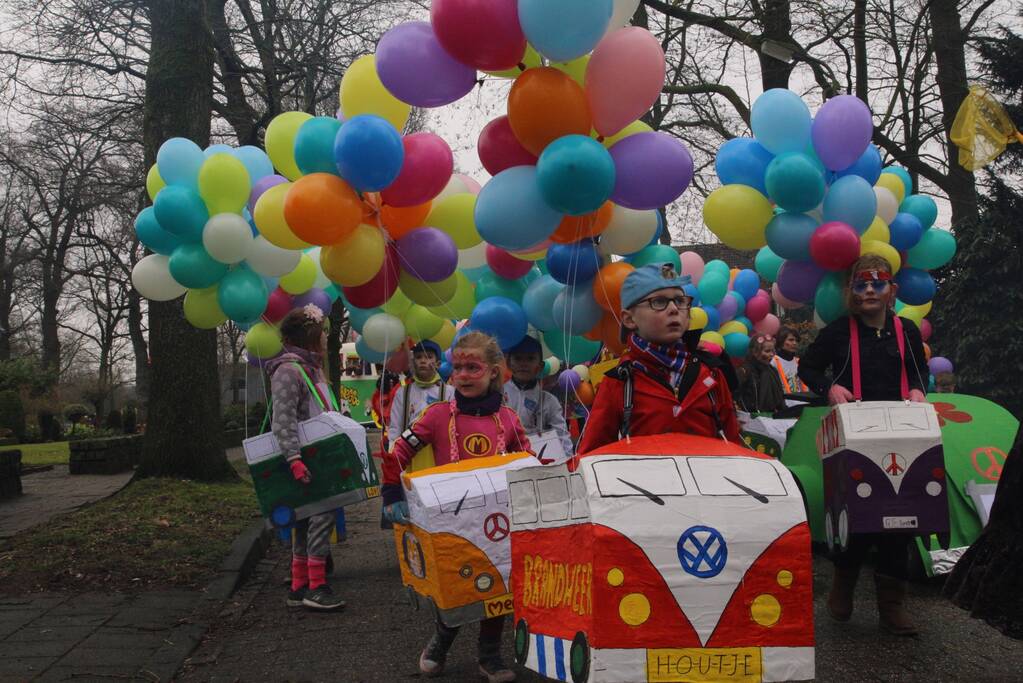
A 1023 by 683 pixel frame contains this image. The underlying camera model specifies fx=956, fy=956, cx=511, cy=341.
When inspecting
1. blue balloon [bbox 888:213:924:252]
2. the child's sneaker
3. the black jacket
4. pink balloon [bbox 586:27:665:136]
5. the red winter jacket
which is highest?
pink balloon [bbox 586:27:665:136]

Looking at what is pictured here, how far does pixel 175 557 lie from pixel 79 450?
8.85 m

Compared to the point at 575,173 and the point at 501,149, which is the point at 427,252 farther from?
the point at 575,173

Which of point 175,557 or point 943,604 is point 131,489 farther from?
point 943,604

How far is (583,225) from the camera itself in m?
5.28

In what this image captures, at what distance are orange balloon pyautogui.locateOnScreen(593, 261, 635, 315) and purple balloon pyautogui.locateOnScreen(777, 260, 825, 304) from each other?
1227 mm

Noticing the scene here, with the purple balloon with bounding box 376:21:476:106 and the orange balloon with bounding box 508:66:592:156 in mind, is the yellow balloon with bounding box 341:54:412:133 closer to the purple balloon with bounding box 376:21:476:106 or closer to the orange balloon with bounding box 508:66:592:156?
the purple balloon with bounding box 376:21:476:106

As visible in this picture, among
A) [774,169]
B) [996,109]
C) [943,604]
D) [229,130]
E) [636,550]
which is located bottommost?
[943,604]

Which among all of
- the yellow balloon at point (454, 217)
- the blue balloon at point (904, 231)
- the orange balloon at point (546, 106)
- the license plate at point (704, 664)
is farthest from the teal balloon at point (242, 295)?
the blue balloon at point (904, 231)

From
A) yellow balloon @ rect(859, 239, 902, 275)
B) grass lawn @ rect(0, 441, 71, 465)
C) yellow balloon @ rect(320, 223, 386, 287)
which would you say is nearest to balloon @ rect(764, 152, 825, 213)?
yellow balloon @ rect(859, 239, 902, 275)

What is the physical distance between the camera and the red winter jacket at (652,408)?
3.58 meters

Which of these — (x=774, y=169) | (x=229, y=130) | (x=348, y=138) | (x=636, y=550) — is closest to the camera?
(x=636, y=550)

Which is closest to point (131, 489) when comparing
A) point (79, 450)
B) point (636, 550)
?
point (79, 450)

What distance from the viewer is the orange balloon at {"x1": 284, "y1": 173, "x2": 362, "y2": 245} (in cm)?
526

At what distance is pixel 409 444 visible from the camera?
461 cm
